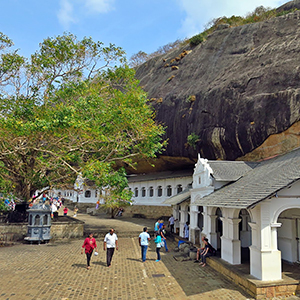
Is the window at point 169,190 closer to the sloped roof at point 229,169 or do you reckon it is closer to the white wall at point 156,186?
the white wall at point 156,186

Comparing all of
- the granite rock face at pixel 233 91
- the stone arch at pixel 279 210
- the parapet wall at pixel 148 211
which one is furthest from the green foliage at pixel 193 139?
the stone arch at pixel 279 210

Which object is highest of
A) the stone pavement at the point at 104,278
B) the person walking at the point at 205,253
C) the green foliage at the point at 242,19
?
the green foliage at the point at 242,19

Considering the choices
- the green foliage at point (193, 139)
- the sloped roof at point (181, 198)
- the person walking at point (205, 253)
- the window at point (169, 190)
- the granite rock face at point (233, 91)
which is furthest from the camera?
the window at point (169, 190)

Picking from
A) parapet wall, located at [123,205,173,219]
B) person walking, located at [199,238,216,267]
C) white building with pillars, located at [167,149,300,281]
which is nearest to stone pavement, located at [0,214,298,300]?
person walking, located at [199,238,216,267]

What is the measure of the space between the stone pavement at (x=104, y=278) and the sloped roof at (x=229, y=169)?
192 inches

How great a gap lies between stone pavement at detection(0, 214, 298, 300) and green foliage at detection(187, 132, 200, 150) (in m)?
13.5

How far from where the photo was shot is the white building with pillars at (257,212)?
863cm

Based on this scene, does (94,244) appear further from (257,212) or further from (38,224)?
(38,224)

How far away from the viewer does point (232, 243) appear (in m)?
10.7

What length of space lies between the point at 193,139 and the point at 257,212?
55.8ft

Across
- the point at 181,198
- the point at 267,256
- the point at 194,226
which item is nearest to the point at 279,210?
the point at 267,256

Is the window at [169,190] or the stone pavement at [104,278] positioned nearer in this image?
the stone pavement at [104,278]

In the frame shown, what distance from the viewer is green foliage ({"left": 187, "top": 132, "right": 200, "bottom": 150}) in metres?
25.6

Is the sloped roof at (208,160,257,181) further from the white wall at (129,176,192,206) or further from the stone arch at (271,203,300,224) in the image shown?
the white wall at (129,176,192,206)
